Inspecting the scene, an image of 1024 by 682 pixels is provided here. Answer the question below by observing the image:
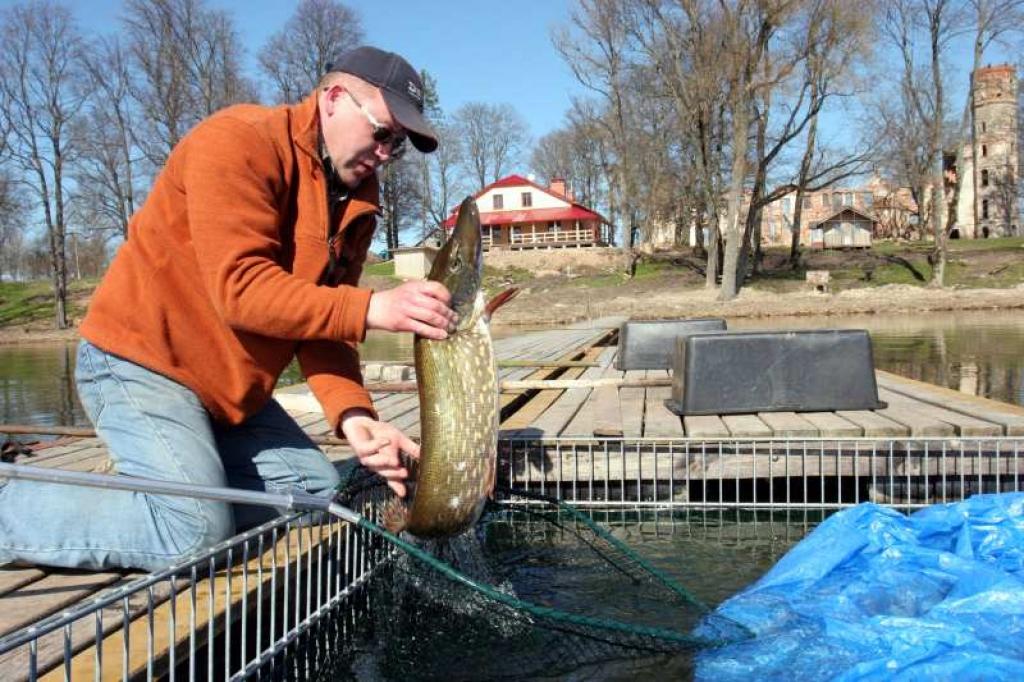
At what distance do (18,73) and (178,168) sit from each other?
136 ft

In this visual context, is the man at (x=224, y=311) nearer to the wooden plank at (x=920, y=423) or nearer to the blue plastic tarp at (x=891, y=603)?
the blue plastic tarp at (x=891, y=603)

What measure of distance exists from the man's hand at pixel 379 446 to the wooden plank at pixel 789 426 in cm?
252

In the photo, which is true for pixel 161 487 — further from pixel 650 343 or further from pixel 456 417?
pixel 650 343

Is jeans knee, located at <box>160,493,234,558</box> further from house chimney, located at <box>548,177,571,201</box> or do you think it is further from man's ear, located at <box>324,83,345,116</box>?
house chimney, located at <box>548,177,571,201</box>

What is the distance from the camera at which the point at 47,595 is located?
2.47m

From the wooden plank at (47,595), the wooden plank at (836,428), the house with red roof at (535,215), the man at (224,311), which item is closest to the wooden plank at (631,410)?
the wooden plank at (836,428)

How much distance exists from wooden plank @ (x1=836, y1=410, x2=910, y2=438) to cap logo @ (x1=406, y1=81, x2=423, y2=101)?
323 cm

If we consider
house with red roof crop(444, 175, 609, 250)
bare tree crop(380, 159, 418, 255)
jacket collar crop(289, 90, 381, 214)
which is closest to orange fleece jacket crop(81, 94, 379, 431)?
jacket collar crop(289, 90, 381, 214)

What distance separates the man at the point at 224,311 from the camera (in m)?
2.63

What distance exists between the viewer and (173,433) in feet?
9.32

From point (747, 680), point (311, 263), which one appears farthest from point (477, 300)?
point (747, 680)

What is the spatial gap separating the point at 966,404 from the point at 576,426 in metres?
2.67

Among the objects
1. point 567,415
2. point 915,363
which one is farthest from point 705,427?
point 915,363

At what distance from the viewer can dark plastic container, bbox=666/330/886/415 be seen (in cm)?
527
